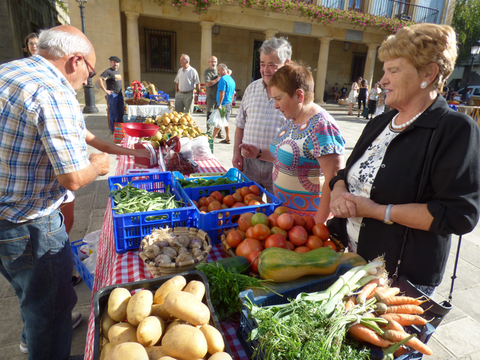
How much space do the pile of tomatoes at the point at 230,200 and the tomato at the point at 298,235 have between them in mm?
526

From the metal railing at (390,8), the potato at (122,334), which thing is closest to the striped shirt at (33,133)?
the potato at (122,334)

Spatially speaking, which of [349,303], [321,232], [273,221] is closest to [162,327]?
[349,303]

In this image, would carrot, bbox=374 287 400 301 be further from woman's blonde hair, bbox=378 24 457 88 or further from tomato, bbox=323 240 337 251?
woman's blonde hair, bbox=378 24 457 88

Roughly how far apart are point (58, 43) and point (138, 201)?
1074 mm

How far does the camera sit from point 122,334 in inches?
40.5

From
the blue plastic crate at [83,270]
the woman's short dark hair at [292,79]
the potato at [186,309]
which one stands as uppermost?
the woman's short dark hair at [292,79]

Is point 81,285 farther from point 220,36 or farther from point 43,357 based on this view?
point 220,36

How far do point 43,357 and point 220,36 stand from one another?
67.6 ft

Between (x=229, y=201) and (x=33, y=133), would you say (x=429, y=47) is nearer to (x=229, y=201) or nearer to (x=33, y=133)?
(x=229, y=201)

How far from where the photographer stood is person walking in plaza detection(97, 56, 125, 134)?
8.72 meters

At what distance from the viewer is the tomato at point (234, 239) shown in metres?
1.79

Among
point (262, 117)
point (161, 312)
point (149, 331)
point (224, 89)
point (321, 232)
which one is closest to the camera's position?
point (149, 331)

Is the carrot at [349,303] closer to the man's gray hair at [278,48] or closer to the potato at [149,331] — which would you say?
the potato at [149,331]

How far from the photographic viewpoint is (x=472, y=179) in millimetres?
1371
